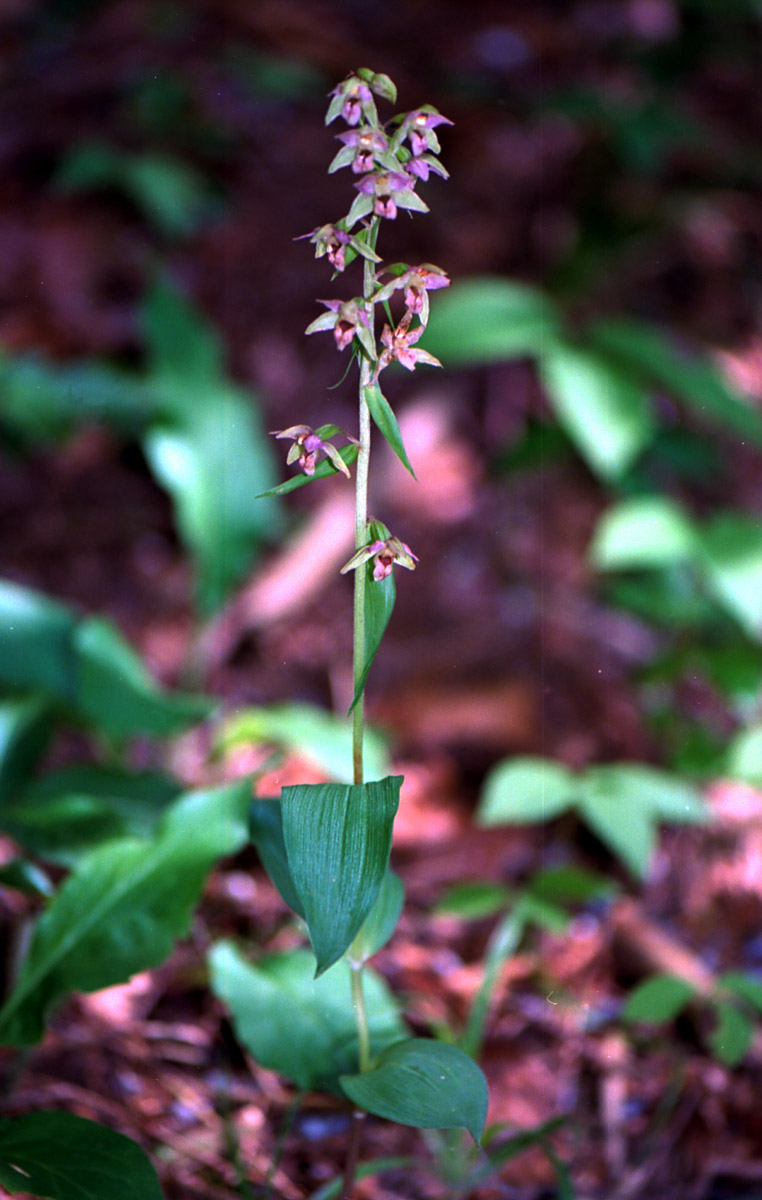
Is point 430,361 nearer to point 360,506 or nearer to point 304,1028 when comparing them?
point 360,506

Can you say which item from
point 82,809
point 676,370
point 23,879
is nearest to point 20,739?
point 82,809

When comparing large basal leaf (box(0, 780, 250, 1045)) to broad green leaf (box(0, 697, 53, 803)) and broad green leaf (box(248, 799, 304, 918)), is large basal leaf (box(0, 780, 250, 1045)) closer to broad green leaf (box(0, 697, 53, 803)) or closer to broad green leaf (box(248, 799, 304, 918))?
broad green leaf (box(248, 799, 304, 918))

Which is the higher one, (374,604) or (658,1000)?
(374,604)

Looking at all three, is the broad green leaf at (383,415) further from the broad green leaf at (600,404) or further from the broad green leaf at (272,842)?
the broad green leaf at (600,404)

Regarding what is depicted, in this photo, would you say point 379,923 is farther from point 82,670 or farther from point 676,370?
point 676,370

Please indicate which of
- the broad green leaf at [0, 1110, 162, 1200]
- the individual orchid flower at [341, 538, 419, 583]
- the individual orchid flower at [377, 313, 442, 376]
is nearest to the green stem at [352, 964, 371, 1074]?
the broad green leaf at [0, 1110, 162, 1200]

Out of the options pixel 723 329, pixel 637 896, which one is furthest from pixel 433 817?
pixel 723 329
